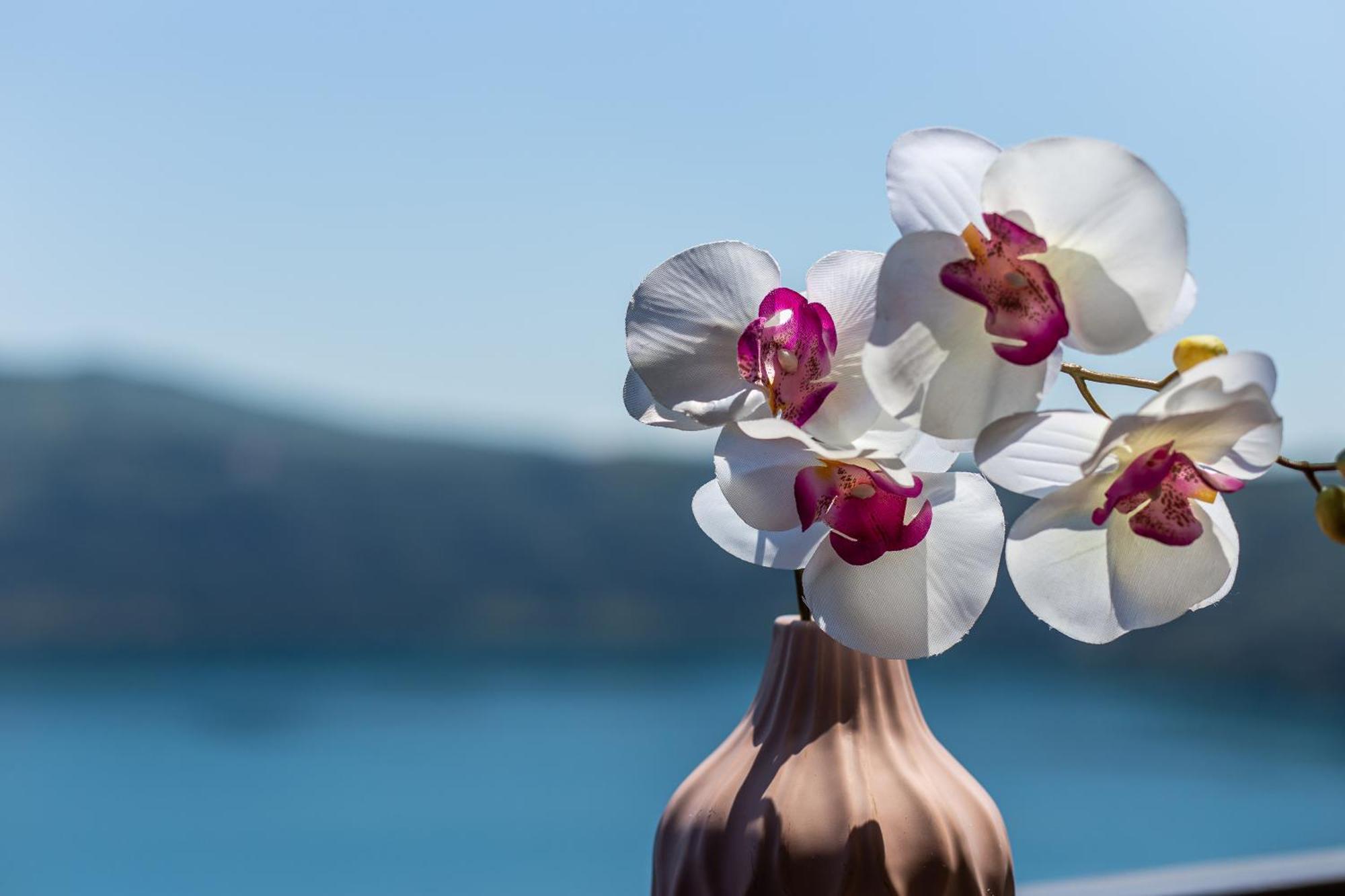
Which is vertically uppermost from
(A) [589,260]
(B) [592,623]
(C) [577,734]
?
(A) [589,260]

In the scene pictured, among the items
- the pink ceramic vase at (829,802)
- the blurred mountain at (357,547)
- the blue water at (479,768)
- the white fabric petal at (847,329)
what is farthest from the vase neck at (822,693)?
the blue water at (479,768)

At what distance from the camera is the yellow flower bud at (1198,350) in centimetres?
39

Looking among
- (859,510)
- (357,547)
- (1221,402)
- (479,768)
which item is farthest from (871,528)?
(479,768)

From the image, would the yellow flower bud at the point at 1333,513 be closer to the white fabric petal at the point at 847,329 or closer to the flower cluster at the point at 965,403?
the flower cluster at the point at 965,403

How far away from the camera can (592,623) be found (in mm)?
A: 4328

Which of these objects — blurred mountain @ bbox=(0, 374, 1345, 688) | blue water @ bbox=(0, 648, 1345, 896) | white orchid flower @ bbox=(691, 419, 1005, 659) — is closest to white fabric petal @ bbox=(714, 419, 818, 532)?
white orchid flower @ bbox=(691, 419, 1005, 659)

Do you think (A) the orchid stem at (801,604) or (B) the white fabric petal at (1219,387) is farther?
(A) the orchid stem at (801,604)

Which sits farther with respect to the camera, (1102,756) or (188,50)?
(1102,756)

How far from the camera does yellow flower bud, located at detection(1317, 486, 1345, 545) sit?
35 cm

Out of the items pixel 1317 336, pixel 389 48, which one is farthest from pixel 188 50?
pixel 1317 336

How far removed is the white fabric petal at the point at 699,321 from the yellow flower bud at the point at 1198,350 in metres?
0.14

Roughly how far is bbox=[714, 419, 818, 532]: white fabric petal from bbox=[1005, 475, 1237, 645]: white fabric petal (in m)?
0.07

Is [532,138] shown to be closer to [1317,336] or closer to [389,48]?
[389,48]

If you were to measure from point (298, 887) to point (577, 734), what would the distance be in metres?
1.06
